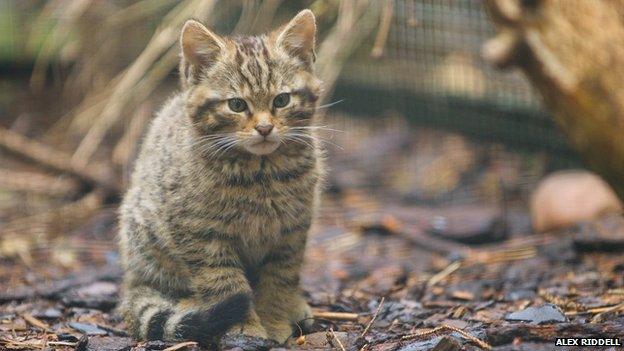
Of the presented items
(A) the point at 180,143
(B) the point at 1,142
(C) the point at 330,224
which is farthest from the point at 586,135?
(B) the point at 1,142

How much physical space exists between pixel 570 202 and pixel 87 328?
12.3 ft

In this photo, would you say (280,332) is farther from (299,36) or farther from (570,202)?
(570,202)

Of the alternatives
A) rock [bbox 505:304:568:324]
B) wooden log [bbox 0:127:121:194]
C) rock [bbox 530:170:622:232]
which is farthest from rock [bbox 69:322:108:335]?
rock [bbox 530:170:622:232]

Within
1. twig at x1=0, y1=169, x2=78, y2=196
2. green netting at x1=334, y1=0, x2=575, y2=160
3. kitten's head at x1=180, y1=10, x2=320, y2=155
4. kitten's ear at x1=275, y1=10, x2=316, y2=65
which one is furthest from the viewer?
green netting at x1=334, y1=0, x2=575, y2=160

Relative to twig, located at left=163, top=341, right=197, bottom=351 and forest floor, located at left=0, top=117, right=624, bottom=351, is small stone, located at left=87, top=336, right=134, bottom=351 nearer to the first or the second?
forest floor, located at left=0, top=117, right=624, bottom=351

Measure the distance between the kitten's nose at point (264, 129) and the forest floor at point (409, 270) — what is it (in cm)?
96

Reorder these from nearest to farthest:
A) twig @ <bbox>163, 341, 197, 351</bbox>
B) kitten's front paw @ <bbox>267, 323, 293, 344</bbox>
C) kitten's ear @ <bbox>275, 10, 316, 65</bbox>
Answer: twig @ <bbox>163, 341, 197, 351</bbox>, kitten's front paw @ <bbox>267, 323, 293, 344</bbox>, kitten's ear @ <bbox>275, 10, 316, 65</bbox>

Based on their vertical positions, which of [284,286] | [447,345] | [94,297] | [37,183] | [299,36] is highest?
[299,36]

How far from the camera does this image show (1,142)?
7.81 m

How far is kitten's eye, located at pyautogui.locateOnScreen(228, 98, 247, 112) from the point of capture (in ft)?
14.1

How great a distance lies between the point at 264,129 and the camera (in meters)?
4.18

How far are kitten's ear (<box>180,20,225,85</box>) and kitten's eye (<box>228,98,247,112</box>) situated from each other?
29 centimetres

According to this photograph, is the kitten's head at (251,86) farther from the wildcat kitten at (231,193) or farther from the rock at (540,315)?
the rock at (540,315)

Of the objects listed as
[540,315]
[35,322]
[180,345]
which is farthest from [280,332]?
[35,322]
